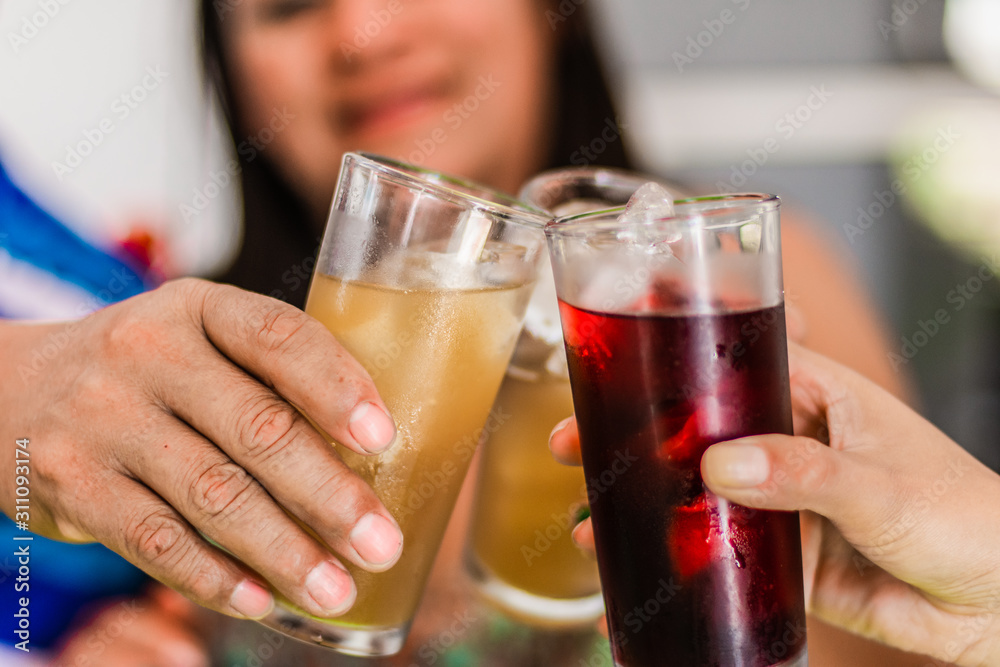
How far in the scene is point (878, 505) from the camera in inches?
36.3

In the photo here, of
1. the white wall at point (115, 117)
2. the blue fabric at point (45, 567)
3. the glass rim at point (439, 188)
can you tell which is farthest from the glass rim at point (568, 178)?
the white wall at point (115, 117)

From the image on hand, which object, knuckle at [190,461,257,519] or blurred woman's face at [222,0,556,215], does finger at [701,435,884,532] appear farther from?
blurred woman's face at [222,0,556,215]

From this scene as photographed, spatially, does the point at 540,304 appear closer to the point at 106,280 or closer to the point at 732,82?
the point at 106,280

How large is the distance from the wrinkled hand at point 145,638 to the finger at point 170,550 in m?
0.42

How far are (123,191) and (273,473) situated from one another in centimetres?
411

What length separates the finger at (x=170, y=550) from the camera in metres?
0.98

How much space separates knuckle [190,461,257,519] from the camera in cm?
94

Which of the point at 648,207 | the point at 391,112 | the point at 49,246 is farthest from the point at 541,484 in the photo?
the point at 49,246

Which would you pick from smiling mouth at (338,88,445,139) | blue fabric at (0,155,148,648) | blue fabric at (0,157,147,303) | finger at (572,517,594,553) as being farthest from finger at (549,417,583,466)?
blue fabric at (0,157,147,303)

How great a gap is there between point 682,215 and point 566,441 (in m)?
0.54

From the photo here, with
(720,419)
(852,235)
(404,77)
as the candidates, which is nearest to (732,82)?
(852,235)

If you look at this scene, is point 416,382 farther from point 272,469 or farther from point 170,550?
point 170,550

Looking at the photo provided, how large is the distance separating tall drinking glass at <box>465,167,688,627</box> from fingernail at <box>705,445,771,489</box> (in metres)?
0.59

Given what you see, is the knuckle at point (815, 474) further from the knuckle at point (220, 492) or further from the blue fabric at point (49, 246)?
the blue fabric at point (49, 246)
